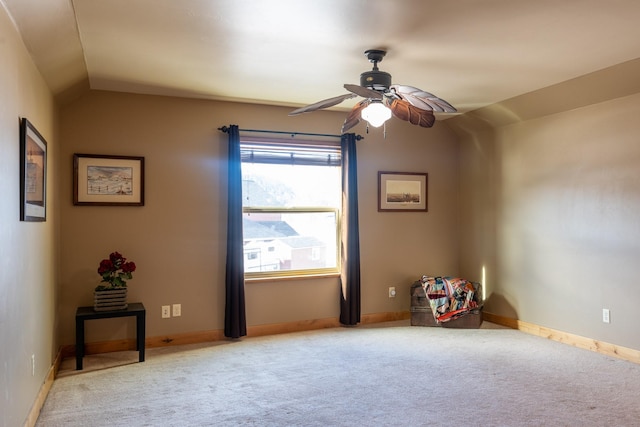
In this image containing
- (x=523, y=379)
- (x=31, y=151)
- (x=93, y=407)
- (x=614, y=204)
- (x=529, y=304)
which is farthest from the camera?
(x=529, y=304)

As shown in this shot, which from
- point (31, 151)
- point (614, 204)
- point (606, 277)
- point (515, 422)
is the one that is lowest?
point (515, 422)

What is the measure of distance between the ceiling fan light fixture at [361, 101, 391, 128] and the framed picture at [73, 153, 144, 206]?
230 centimetres

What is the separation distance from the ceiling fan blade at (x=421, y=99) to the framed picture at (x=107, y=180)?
2.54 m

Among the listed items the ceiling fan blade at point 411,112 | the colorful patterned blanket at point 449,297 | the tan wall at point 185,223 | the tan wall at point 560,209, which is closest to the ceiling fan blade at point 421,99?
the ceiling fan blade at point 411,112

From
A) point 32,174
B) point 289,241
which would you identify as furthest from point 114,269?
point 289,241

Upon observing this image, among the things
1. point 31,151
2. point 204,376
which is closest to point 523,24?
point 31,151

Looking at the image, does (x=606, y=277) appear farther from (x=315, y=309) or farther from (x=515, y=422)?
(x=315, y=309)

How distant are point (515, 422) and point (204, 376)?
2.18 metres

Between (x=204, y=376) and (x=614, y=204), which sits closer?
(x=204, y=376)

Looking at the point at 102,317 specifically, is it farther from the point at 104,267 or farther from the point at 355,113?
the point at 355,113

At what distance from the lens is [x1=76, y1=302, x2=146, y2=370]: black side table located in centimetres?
375

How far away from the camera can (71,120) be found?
418 cm

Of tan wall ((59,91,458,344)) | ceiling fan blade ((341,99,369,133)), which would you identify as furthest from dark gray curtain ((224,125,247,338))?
ceiling fan blade ((341,99,369,133))

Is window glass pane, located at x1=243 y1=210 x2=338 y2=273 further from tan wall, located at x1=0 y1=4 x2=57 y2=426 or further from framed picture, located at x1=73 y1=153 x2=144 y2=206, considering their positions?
tan wall, located at x1=0 y1=4 x2=57 y2=426
